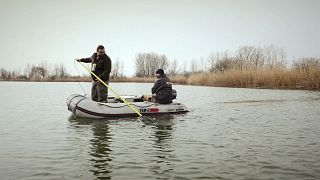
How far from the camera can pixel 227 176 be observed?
440cm

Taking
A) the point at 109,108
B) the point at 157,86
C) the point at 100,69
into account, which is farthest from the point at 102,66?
the point at 157,86

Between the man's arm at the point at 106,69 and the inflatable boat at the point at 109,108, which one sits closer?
the inflatable boat at the point at 109,108

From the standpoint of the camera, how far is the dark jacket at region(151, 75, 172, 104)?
35.2 ft

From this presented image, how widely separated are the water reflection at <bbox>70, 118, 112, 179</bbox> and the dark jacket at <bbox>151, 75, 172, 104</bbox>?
218 centimetres

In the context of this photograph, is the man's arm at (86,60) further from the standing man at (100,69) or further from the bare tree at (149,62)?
the bare tree at (149,62)

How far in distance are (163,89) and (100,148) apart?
5.15 metres

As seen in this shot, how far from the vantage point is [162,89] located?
1090 cm

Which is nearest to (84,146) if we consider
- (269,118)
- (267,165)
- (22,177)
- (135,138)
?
(135,138)

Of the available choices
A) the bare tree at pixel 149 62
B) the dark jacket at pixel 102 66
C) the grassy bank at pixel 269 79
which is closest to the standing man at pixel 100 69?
the dark jacket at pixel 102 66

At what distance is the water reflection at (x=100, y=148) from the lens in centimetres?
461

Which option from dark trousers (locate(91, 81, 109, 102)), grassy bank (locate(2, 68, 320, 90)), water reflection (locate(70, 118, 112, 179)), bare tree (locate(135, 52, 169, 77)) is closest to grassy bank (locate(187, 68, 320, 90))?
grassy bank (locate(2, 68, 320, 90))

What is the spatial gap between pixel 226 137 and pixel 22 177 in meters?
4.29

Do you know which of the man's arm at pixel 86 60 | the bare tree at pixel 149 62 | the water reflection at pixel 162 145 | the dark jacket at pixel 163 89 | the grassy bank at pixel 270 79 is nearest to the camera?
the water reflection at pixel 162 145

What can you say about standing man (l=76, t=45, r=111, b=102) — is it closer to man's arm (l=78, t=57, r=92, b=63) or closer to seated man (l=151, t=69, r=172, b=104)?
man's arm (l=78, t=57, r=92, b=63)
